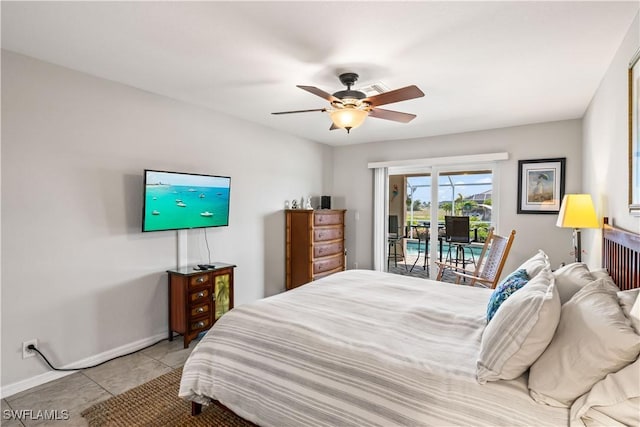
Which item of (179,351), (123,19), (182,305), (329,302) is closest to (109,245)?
(182,305)

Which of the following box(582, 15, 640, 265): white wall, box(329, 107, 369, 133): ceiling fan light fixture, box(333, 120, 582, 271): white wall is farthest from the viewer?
box(333, 120, 582, 271): white wall

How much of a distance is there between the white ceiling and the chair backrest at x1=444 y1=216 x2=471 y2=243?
1.83 meters

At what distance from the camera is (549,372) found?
124cm

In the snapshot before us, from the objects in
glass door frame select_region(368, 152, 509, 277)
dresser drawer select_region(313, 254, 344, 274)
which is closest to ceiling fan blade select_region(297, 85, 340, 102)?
dresser drawer select_region(313, 254, 344, 274)

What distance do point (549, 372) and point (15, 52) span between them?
372cm

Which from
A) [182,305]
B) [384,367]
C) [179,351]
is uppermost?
[384,367]

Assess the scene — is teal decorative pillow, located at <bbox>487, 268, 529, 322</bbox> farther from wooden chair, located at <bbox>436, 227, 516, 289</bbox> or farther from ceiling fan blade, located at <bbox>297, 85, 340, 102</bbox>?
ceiling fan blade, located at <bbox>297, 85, 340, 102</bbox>

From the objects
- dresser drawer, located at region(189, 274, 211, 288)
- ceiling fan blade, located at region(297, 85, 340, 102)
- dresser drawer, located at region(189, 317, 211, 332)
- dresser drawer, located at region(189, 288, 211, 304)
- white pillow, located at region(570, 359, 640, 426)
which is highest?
ceiling fan blade, located at region(297, 85, 340, 102)

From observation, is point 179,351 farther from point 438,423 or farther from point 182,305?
point 438,423

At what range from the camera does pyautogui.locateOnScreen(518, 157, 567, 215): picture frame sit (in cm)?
401

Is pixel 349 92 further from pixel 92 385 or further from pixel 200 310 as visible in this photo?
pixel 92 385

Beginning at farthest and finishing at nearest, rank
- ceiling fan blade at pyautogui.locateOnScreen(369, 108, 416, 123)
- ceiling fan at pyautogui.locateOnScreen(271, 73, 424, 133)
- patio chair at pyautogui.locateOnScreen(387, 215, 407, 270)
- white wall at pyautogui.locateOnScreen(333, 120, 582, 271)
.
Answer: patio chair at pyautogui.locateOnScreen(387, 215, 407, 270) → white wall at pyautogui.locateOnScreen(333, 120, 582, 271) → ceiling fan blade at pyautogui.locateOnScreen(369, 108, 416, 123) → ceiling fan at pyautogui.locateOnScreen(271, 73, 424, 133)

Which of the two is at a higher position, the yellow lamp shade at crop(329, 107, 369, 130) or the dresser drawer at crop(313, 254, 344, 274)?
the yellow lamp shade at crop(329, 107, 369, 130)

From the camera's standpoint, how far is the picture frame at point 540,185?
401 cm
